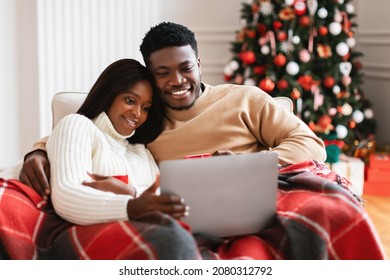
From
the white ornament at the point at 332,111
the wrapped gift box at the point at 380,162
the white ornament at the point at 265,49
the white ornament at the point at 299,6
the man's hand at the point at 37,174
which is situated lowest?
the wrapped gift box at the point at 380,162

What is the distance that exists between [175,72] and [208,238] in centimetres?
67

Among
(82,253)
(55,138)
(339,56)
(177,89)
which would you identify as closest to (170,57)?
(177,89)

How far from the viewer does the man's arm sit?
5.11 ft

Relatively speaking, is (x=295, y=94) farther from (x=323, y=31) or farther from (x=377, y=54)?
(x=377, y=54)

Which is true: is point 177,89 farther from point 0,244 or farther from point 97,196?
point 0,244

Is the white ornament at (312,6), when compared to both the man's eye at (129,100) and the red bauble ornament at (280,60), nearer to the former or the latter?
the red bauble ornament at (280,60)

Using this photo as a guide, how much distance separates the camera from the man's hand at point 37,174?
1557 mm

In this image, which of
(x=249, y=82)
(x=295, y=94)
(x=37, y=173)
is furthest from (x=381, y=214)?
(x=37, y=173)

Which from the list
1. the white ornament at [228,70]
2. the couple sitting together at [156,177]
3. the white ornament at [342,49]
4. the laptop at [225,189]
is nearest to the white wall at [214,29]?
the white ornament at [228,70]

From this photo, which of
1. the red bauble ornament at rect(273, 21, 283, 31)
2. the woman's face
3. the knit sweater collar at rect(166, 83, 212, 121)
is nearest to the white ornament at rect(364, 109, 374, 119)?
the red bauble ornament at rect(273, 21, 283, 31)

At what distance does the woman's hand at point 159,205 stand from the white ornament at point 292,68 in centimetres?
212

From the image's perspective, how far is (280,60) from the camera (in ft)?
10.9

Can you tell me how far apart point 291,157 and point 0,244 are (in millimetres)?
889

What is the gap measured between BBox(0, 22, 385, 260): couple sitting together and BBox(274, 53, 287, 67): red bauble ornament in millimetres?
1316
